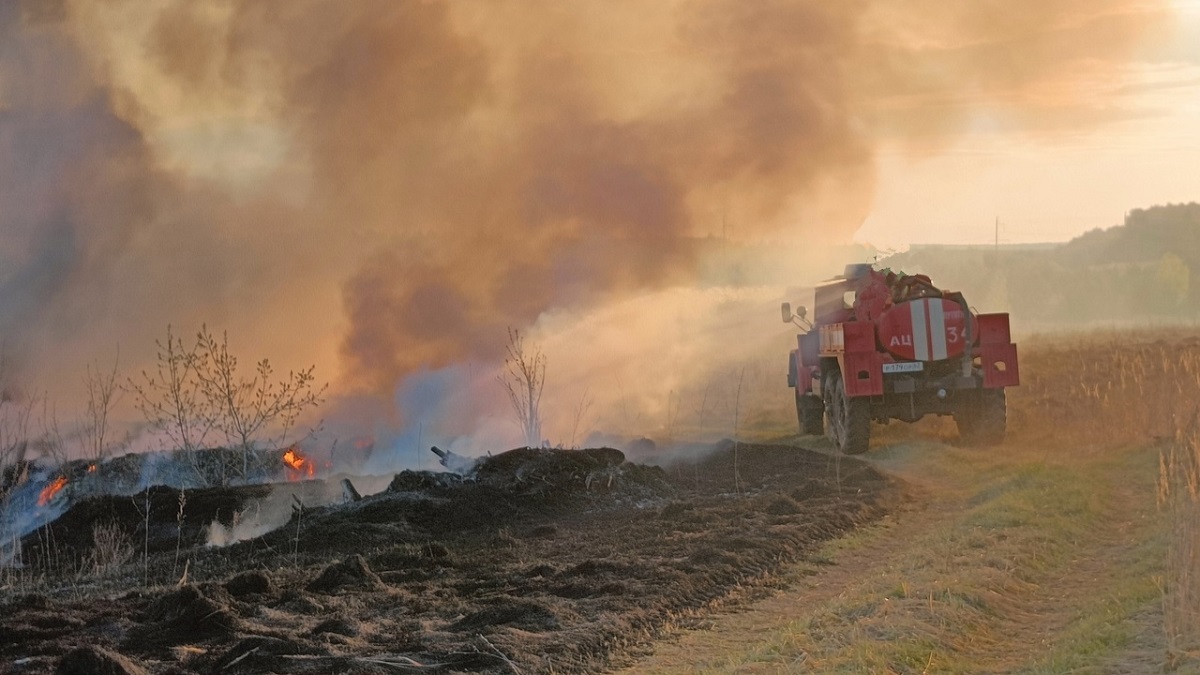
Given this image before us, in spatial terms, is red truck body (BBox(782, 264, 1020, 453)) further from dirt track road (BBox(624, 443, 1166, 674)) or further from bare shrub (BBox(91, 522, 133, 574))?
bare shrub (BBox(91, 522, 133, 574))

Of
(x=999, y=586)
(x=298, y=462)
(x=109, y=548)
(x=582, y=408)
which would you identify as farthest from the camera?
(x=582, y=408)

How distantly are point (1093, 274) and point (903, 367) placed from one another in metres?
70.0

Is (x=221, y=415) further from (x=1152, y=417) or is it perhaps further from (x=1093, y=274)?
(x=1093, y=274)

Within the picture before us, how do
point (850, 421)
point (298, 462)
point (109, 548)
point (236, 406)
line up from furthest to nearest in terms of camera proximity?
1. point (850, 421)
2. point (298, 462)
3. point (236, 406)
4. point (109, 548)

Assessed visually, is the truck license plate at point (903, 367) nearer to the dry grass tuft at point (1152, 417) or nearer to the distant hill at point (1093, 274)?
the dry grass tuft at point (1152, 417)

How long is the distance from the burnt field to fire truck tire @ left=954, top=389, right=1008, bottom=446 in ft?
11.3

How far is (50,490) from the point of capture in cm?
1914

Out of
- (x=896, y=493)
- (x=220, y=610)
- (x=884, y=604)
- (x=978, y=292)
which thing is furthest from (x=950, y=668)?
(x=978, y=292)

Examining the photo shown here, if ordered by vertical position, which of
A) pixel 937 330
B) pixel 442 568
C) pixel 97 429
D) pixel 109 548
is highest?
pixel 937 330

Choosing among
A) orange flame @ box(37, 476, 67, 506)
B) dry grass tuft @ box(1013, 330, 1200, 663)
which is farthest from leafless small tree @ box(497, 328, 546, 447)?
dry grass tuft @ box(1013, 330, 1200, 663)

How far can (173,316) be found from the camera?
32656 mm

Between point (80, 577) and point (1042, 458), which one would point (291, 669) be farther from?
point (1042, 458)

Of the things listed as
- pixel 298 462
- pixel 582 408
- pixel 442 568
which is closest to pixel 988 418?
pixel 582 408

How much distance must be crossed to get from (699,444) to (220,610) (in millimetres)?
14439
